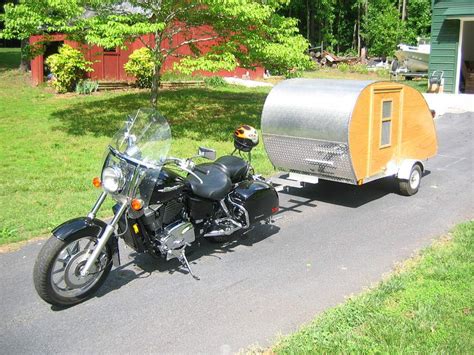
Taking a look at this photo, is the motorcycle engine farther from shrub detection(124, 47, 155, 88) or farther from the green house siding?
the green house siding

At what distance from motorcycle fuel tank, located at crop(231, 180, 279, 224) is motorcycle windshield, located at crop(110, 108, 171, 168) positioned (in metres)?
1.27

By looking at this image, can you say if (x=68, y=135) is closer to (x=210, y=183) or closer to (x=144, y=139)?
(x=210, y=183)

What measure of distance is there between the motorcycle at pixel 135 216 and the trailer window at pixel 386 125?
299 centimetres

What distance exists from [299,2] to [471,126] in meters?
30.4

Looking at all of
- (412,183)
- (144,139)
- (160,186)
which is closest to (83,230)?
(160,186)

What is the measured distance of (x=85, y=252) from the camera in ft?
15.7

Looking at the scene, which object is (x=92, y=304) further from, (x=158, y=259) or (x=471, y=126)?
(x=471, y=126)

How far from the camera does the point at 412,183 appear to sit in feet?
27.3

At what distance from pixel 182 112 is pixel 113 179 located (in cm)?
1069

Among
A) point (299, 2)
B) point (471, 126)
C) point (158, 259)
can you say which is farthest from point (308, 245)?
point (299, 2)

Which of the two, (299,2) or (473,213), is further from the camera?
(299,2)

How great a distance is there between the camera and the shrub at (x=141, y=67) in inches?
747

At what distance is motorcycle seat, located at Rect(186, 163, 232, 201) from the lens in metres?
5.50

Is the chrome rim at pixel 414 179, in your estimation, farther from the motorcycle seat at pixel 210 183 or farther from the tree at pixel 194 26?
the tree at pixel 194 26
